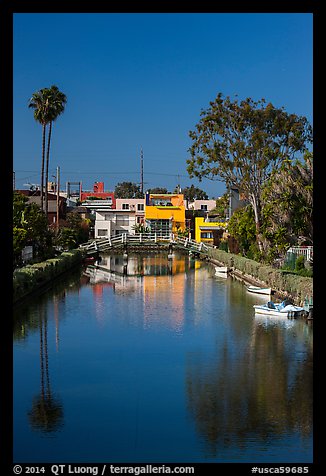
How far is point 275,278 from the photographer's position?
31047mm

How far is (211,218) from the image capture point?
253ft

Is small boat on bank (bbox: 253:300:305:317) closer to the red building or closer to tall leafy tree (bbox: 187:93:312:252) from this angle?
tall leafy tree (bbox: 187:93:312:252)

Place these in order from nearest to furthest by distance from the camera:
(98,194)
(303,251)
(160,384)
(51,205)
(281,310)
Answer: (160,384)
(281,310)
(303,251)
(51,205)
(98,194)

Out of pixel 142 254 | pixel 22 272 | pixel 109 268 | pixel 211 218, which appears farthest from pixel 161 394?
pixel 211 218

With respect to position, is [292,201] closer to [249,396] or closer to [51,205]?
[249,396]

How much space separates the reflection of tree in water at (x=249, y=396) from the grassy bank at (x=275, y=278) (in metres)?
6.30

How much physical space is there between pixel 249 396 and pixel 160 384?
2107mm

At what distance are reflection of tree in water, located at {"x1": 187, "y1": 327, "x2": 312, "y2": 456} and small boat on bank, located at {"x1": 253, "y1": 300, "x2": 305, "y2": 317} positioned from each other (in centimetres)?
496

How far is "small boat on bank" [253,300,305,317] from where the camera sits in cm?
2406

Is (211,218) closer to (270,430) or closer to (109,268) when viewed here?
(109,268)

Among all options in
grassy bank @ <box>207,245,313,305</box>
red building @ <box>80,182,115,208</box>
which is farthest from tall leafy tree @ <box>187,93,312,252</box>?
red building @ <box>80,182,115,208</box>

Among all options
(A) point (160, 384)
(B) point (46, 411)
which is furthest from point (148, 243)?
(B) point (46, 411)
